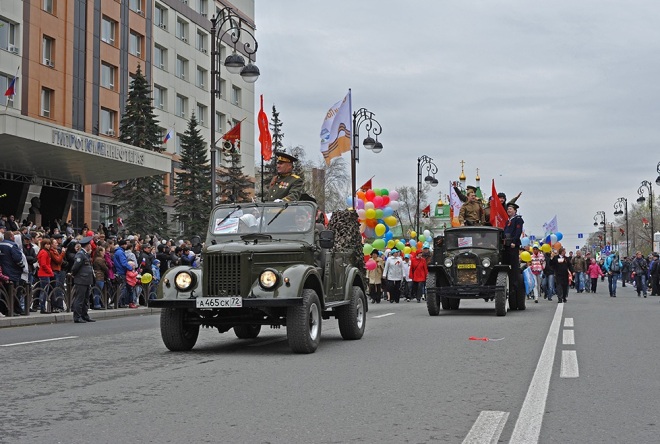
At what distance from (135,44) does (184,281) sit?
46.7 meters

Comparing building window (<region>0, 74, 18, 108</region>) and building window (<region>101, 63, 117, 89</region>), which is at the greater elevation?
building window (<region>101, 63, 117, 89</region>)

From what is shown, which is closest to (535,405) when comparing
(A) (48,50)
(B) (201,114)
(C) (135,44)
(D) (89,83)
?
(A) (48,50)

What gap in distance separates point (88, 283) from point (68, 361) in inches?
316

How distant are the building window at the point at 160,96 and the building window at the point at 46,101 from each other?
527 inches

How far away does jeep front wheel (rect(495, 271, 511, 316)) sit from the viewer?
18083 millimetres

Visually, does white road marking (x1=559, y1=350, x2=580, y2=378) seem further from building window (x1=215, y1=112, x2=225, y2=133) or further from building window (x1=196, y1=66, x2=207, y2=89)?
building window (x1=215, y1=112, x2=225, y2=133)

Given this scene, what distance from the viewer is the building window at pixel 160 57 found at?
189 feet

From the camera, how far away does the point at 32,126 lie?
94.5 ft

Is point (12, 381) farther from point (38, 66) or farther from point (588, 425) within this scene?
point (38, 66)

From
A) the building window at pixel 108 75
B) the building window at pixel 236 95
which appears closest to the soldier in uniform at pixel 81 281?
the building window at pixel 108 75

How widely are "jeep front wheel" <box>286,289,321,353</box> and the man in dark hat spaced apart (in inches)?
92.4

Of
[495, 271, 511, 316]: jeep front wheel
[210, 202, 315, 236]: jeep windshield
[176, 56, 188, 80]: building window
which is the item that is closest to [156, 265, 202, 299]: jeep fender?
[210, 202, 315, 236]: jeep windshield

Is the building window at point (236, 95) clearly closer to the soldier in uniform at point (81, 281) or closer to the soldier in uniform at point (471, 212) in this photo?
the soldier in uniform at point (471, 212)

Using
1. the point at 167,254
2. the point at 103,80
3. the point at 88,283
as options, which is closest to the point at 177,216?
the point at 103,80
